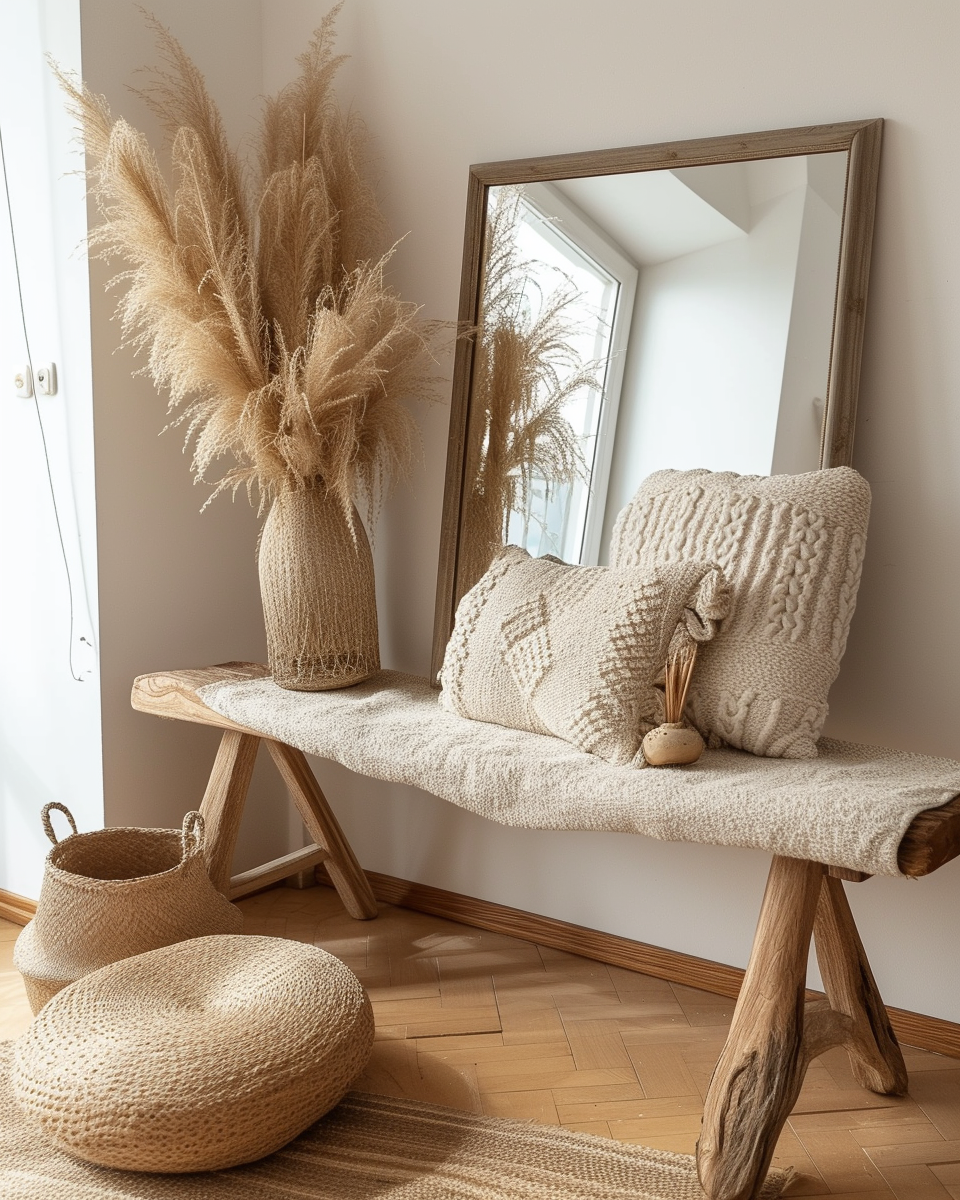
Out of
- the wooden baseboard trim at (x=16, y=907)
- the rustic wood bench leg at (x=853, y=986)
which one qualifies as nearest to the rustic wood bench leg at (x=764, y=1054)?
the rustic wood bench leg at (x=853, y=986)

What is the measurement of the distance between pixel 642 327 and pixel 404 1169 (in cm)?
151

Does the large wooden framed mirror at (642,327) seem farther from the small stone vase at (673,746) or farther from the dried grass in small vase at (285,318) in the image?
the small stone vase at (673,746)

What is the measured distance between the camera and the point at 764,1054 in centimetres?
152

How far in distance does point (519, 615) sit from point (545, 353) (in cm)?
61

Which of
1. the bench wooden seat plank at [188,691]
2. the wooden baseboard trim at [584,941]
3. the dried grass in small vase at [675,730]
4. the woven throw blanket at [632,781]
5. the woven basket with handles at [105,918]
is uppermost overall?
the dried grass in small vase at [675,730]

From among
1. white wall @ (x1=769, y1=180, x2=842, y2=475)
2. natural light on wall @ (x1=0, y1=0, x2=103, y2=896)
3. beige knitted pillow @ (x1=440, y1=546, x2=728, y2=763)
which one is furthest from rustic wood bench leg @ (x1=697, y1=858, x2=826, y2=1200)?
natural light on wall @ (x1=0, y1=0, x2=103, y2=896)

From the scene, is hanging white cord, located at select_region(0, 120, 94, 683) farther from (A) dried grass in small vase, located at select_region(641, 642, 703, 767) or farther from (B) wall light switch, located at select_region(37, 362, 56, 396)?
(A) dried grass in small vase, located at select_region(641, 642, 703, 767)

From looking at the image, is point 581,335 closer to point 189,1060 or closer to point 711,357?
point 711,357

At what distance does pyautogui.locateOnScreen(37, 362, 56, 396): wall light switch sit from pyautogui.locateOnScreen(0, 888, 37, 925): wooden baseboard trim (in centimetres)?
114

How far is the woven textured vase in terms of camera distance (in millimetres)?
2203

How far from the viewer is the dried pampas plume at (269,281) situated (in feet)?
6.72

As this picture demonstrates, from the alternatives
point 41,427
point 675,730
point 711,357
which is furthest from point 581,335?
point 41,427

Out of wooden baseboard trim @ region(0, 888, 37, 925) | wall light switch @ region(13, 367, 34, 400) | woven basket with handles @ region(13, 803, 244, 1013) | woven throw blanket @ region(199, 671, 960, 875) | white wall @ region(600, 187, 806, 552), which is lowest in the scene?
wooden baseboard trim @ region(0, 888, 37, 925)

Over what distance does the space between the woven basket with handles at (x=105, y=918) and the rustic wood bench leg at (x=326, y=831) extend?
14.0 inches
